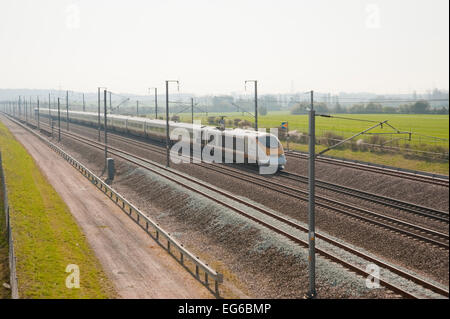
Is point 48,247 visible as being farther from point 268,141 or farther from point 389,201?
point 268,141

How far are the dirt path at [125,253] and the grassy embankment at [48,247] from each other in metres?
0.50

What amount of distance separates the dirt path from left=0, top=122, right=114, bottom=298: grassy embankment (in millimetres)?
503

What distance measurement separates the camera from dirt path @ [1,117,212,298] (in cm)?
1605

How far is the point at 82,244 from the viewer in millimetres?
20844

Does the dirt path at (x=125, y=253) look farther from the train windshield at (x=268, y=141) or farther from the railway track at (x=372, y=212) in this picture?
the train windshield at (x=268, y=141)

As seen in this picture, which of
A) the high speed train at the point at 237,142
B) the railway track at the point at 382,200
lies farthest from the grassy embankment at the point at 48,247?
the railway track at the point at 382,200

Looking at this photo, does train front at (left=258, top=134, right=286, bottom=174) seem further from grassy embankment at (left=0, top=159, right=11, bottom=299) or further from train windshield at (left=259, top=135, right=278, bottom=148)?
grassy embankment at (left=0, top=159, right=11, bottom=299)

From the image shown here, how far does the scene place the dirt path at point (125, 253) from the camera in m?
16.0

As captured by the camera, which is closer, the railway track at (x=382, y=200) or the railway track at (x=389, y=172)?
the railway track at (x=382, y=200)

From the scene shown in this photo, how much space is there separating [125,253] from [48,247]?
330cm

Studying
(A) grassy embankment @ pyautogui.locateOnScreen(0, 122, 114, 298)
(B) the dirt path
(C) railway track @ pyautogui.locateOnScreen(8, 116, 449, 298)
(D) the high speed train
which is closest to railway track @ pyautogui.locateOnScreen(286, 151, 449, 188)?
(D) the high speed train

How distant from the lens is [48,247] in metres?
20.1
